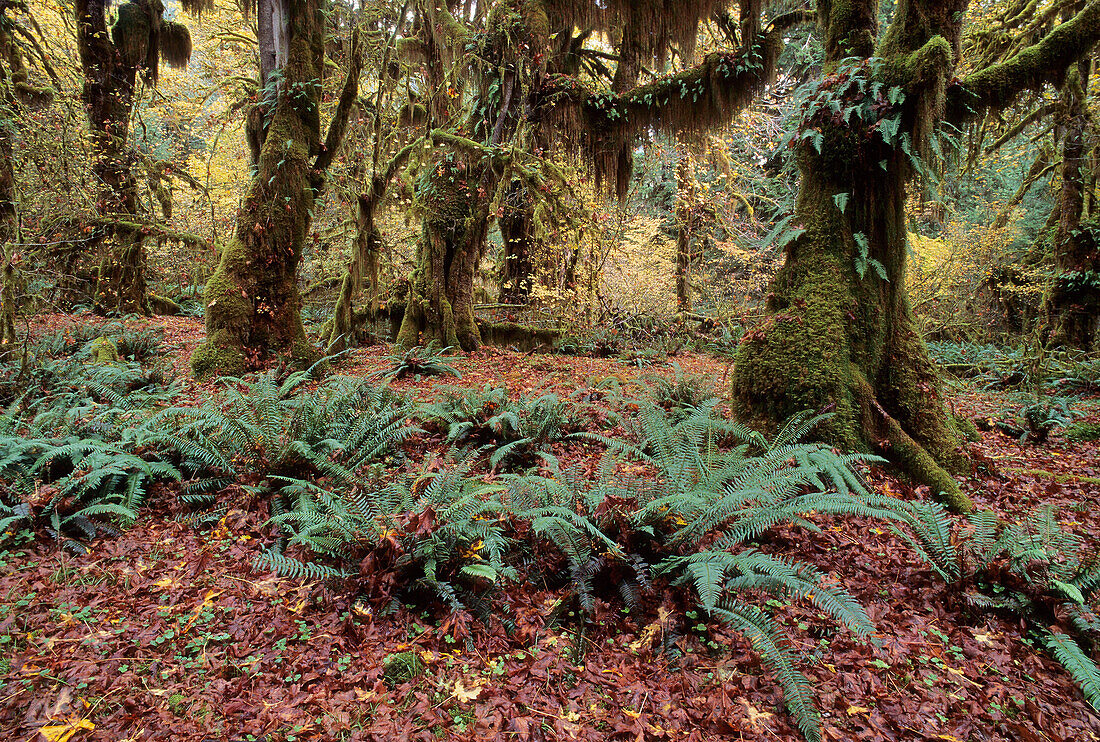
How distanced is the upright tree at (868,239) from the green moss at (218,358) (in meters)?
6.06

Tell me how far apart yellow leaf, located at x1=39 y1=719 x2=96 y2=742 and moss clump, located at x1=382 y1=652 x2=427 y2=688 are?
105 centimetres

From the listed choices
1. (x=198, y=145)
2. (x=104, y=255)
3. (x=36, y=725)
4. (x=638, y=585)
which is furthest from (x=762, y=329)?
(x=198, y=145)

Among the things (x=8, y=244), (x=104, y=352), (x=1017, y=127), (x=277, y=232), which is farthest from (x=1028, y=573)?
(x=104, y=352)

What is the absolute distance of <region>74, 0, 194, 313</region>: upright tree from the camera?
9.33m

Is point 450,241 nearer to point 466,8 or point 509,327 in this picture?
point 509,327

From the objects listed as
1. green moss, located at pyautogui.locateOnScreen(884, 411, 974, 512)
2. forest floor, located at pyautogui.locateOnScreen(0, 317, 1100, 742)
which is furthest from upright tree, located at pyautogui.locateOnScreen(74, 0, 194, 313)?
green moss, located at pyautogui.locateOnScreen(884, 411, 974, 512)

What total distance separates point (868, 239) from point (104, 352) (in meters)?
9.76

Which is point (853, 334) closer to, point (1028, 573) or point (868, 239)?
point (868, 239)

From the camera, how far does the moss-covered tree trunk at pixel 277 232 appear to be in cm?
653

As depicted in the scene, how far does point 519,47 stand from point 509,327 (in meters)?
4.96

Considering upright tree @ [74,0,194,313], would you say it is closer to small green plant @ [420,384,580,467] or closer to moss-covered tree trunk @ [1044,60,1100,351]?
small green plant @ [420,384,580,467]

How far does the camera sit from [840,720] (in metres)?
2.06

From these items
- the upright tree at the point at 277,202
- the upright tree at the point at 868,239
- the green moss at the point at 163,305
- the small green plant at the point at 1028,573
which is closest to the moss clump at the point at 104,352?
the upright tree at the point at 277,202

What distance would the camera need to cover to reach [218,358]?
6383mm
